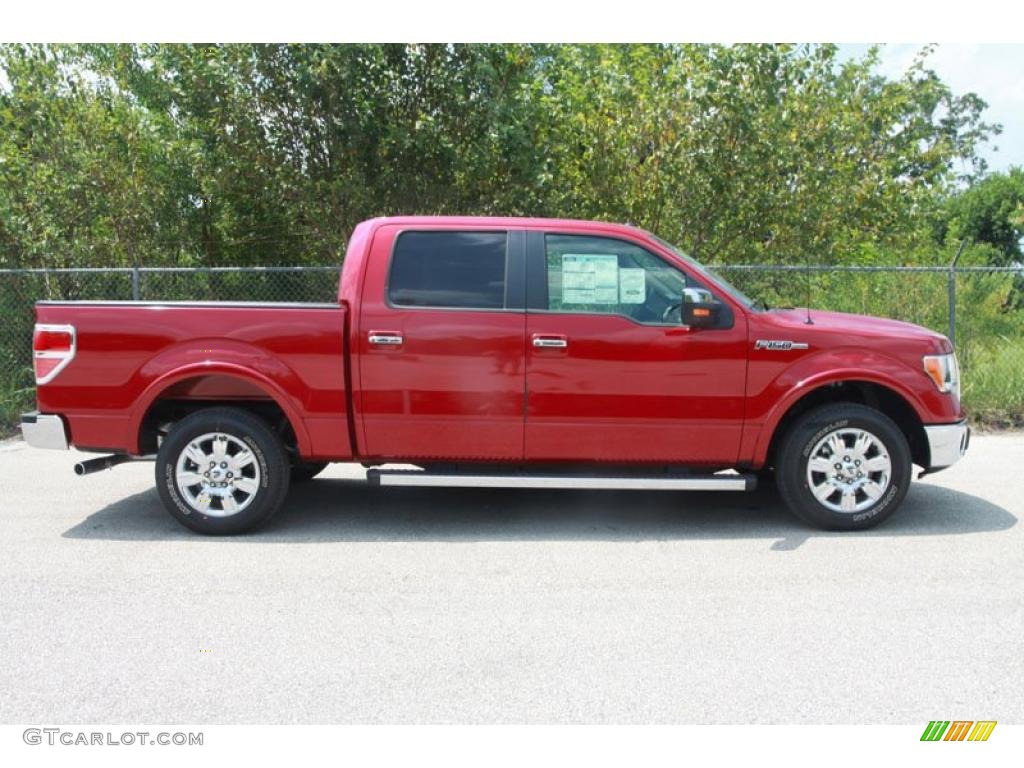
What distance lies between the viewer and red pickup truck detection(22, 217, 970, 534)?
578cm

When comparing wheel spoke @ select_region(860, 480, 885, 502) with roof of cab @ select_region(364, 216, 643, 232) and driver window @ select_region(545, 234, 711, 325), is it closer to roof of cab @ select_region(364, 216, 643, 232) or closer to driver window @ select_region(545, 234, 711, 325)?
driver window @ select_region(545, 234, 711, 325)

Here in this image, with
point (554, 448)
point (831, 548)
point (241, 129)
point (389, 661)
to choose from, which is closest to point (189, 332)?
point (554, 448)

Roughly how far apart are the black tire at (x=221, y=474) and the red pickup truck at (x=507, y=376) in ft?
0.04

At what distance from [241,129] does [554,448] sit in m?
7.40

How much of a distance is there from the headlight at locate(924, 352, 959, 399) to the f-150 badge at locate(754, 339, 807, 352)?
82 centimetres

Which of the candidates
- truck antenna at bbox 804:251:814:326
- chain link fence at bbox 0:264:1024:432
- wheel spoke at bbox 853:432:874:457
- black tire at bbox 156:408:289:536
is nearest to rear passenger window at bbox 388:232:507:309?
black tire at bbox 156:408:289:536

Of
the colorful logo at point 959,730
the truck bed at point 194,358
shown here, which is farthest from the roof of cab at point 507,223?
the colorful logo at point 959,730

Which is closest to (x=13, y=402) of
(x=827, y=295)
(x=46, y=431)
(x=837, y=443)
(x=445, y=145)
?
(x=46, y=431)

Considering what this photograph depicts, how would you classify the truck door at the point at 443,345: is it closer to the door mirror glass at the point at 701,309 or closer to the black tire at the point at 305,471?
the door mirror glass at the point at 701,309

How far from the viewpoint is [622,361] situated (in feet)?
19.0

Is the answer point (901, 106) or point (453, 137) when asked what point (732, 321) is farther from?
point (901, 106)

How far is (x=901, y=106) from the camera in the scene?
42.9 ft

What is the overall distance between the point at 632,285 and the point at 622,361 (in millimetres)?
492

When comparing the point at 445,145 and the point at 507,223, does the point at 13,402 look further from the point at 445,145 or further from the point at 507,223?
the point at 507,223
